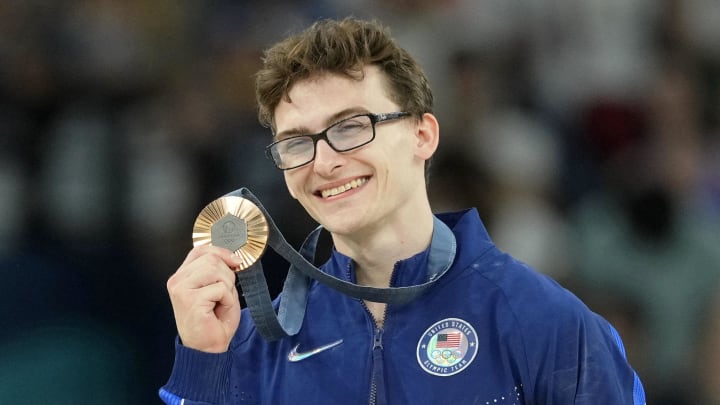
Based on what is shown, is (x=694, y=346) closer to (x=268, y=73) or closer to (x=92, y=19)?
(x=268, y=73)

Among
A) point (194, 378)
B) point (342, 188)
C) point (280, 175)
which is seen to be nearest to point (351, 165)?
point (342, 188)

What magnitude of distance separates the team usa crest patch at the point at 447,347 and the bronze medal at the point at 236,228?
541 millimetres

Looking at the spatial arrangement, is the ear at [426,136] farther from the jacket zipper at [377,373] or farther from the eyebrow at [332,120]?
the jacket zipper at [377,373]

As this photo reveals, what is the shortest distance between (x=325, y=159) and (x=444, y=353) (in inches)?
25.4

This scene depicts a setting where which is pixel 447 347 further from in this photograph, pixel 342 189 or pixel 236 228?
pixel 236 228

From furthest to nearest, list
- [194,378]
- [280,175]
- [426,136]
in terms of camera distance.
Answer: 1. [280,175]
2. [426,136]
3. [194,378]

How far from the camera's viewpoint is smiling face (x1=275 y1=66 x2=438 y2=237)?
312 centimetres

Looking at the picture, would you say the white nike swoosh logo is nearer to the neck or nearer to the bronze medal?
the neck

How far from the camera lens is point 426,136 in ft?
11.0

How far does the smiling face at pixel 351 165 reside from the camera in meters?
3.12

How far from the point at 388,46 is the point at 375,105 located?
246 millimetres

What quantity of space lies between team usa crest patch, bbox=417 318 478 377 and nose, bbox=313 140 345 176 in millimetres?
539

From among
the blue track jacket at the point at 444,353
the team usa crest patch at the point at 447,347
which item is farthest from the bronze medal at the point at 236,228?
the team usa crest patch at the point at 447,347

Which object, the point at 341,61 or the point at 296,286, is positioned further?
the point at 296,286
